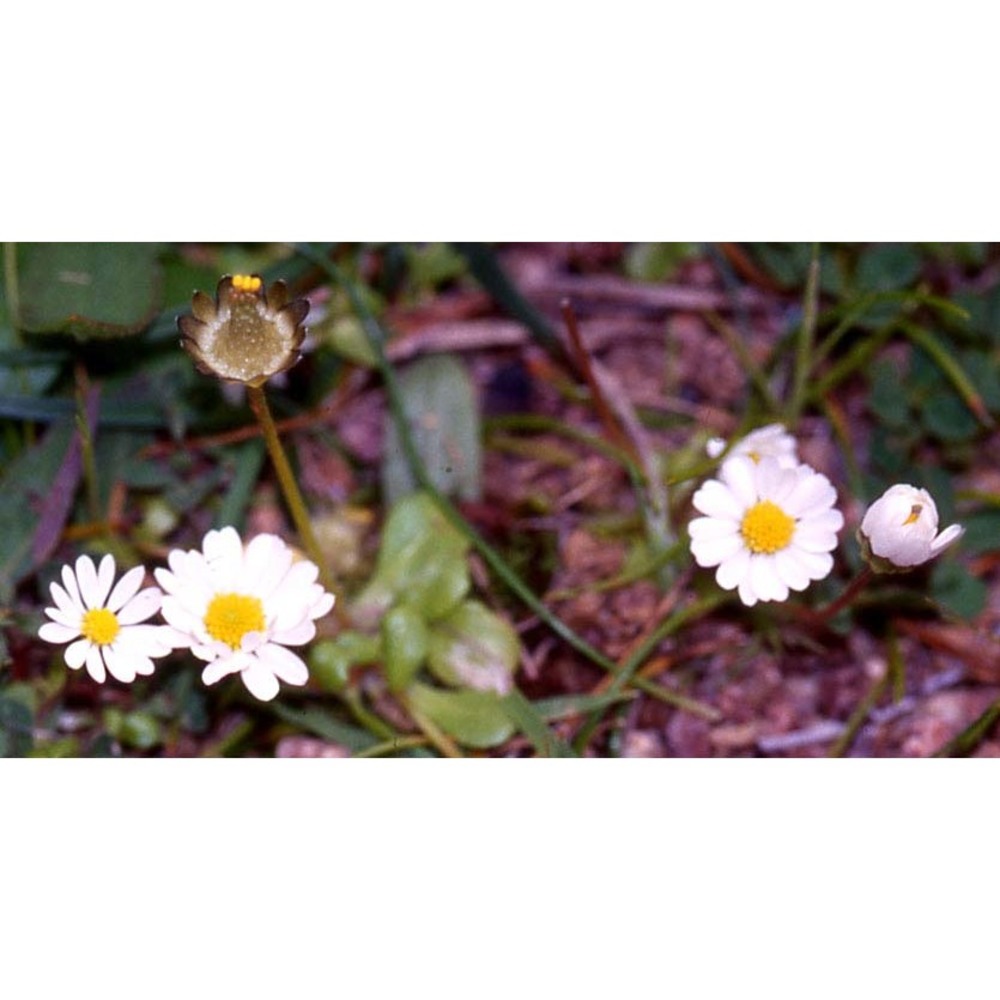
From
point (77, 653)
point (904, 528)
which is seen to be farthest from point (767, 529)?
point (77, 653)

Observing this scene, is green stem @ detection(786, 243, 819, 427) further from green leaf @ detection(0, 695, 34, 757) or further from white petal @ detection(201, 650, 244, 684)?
green leaf @ detection(0, 695, 34, 757)

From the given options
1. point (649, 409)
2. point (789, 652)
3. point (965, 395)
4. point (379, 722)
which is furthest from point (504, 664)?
point (965, 395)

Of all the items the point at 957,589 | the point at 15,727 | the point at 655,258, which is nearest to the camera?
the point at 15,727

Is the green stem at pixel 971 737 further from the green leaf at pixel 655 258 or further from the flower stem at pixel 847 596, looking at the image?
the green leaf at pixel 655 258

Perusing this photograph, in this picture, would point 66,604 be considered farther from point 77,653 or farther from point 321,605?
point 321,605

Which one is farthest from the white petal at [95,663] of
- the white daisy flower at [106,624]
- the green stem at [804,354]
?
the green stem at [804,354]

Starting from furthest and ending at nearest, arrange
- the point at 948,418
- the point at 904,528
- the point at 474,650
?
the point at 948,418 < the point at 474,650 < the point at 904,528
